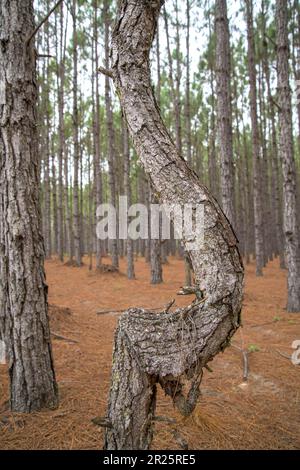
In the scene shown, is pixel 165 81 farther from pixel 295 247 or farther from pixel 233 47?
pixel 295 247

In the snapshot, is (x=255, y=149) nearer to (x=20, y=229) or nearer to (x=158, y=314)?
(x=20, y=229)

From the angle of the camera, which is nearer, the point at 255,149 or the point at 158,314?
the point at 158,314

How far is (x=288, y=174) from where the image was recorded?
684cm

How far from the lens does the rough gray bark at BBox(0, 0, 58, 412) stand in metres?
2.79

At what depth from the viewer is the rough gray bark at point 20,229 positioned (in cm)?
279

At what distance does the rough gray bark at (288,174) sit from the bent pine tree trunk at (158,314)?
5.84m

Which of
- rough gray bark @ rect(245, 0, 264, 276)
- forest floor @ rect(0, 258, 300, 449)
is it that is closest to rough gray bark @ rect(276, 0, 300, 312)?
forest floor @ rect(0, 258, 300, 449)

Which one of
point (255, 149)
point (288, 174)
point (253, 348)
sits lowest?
point (253, 348)

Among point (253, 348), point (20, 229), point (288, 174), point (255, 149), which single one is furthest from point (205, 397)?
point (255, 149)

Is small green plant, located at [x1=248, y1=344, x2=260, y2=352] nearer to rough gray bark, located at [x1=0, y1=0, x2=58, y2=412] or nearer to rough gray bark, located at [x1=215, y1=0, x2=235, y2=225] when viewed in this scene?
rough gray bark, located at [x1=0, y1=0, x2=58, y2=412]

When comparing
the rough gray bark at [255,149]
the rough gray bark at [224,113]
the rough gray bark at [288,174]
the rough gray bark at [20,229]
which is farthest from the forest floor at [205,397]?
the rough gray bark at [255,149]

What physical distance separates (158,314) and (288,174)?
6.13m

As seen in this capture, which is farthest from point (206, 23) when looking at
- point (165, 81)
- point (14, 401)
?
point (14, 401)

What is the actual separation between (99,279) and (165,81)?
1255 centimetres
